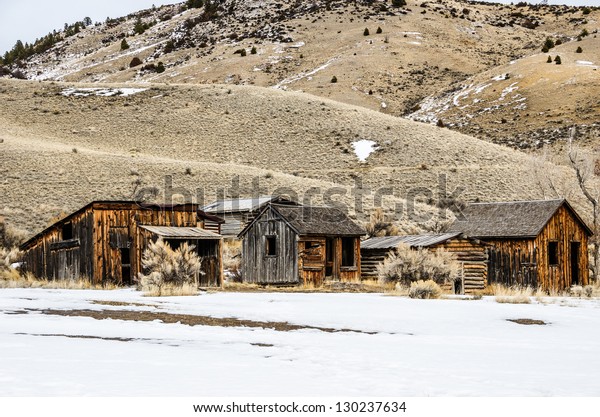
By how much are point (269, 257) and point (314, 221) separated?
8.06 feet

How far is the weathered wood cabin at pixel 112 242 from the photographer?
1207 inches

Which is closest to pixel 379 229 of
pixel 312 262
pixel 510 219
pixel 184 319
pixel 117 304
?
pixel 312 262

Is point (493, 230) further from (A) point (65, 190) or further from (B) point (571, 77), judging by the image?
(B) point (571, 77)

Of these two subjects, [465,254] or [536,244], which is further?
[465,254]

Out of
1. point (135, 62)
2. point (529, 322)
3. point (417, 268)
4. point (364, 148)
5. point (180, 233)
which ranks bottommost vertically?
→ point (529, 322)

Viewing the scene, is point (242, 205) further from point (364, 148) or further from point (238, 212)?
point (364, 148)

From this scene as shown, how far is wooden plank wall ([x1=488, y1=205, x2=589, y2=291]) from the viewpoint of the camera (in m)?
30.4

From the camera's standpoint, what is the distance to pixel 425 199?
57250 mm

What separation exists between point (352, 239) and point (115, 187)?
2518 cm

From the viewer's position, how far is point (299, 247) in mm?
32500

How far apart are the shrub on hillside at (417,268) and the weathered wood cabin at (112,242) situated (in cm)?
703

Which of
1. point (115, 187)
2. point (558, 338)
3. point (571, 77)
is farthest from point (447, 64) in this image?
point (558, 338)

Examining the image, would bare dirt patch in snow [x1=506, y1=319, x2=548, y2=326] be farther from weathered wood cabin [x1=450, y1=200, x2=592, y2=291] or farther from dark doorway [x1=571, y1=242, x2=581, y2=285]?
dark doorway [x1=571, y1=242, x2=581, y2=285]

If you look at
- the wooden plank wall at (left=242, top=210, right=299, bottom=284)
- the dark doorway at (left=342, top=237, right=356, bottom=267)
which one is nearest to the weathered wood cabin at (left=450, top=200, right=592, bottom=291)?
the dark doorway at (left=342, top=237, right=356, bottom=267)
